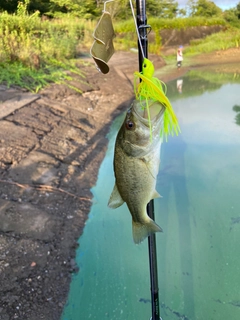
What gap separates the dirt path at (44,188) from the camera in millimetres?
2430

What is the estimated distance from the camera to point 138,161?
120 cm

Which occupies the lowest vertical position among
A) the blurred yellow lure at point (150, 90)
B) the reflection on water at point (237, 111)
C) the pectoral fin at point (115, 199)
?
the reflection on water at point (237, 111)

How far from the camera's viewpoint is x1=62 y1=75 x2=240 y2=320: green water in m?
2.38

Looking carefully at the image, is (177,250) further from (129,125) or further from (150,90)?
(150,90)

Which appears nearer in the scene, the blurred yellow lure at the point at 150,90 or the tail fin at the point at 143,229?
the blurred yellow lure at the point at 150,90

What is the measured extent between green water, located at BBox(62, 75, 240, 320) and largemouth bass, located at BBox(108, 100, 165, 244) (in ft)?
4.46

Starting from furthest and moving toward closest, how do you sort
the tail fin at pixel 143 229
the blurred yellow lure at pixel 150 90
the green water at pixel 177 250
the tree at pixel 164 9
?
the tree at pixel 164 9 < the green water at pixel 177 250 < the tail fin at pixel 143 229 < the blurred yellow lure at pixel 150 90

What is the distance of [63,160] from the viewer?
427cm

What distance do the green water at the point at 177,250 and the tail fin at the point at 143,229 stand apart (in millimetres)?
1273

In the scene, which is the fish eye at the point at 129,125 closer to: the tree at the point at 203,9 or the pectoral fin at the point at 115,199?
the pectoral fin at the point at 115,199

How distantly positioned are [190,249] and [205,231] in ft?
1.01

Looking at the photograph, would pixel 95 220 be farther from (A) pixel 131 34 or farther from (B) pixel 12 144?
(A) pixel 131 34

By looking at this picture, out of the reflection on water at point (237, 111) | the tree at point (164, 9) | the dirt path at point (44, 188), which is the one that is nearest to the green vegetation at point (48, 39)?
the dirt path at point (44, 188)

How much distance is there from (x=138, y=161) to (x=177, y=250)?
6.18 ft
